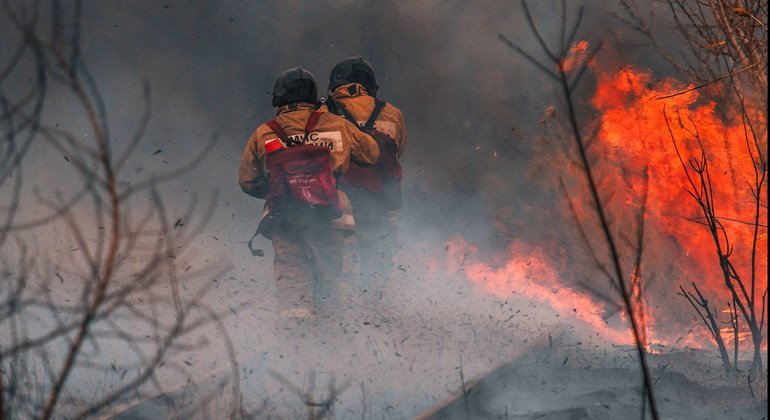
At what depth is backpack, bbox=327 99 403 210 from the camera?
24.5ft

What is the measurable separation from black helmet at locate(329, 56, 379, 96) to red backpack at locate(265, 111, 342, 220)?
3.63ft

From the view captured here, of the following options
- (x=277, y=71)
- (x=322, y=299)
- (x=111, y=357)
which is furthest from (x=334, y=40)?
(x=111, y=357)

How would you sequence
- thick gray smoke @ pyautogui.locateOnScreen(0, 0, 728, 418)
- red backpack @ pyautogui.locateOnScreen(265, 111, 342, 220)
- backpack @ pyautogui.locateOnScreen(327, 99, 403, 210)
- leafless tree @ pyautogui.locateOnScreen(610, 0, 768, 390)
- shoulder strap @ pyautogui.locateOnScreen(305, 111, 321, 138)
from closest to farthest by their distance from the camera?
leafless tree @ pyautogui.locateOnScreen(610, 0, 768, 390)
red backpack @ pyautogui.locateOnScreen(265, 111, 342, 220)
shoulder strap @ pyautogui.locateOnScreen(305, 111, 321, 138)
backpack @ pyautogui.locateOnScreen(327, 99, 403, 210)
thick gray smoke @ pyautogui.locateOnScreen(0, 0, 728, 418)

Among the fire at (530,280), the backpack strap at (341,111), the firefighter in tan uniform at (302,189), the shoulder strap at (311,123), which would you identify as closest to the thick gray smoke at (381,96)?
the fire at (530,280)

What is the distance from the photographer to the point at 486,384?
5.17m

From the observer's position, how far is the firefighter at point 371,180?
7.52 metres

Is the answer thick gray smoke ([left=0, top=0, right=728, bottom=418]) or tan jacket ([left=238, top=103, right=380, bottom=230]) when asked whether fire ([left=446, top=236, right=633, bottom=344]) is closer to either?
thick gray smoke ([left=0, top=0, right=728, bottom=418])

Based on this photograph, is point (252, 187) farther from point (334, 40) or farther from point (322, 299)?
point (334, 40)

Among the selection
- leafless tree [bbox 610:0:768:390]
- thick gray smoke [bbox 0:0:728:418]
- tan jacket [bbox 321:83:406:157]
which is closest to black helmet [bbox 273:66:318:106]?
tan jacket [bbox 321:83:406:157]

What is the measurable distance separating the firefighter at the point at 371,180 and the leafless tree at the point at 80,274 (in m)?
1.56

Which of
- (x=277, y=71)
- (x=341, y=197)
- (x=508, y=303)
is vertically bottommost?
(x=508, y=303)

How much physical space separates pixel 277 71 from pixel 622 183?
16.4 ft

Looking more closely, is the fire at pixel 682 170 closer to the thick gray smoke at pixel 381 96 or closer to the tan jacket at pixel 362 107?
the thick gray smoke at pixel 381 96

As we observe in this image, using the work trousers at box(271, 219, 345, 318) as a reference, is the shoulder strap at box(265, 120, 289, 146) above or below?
above
